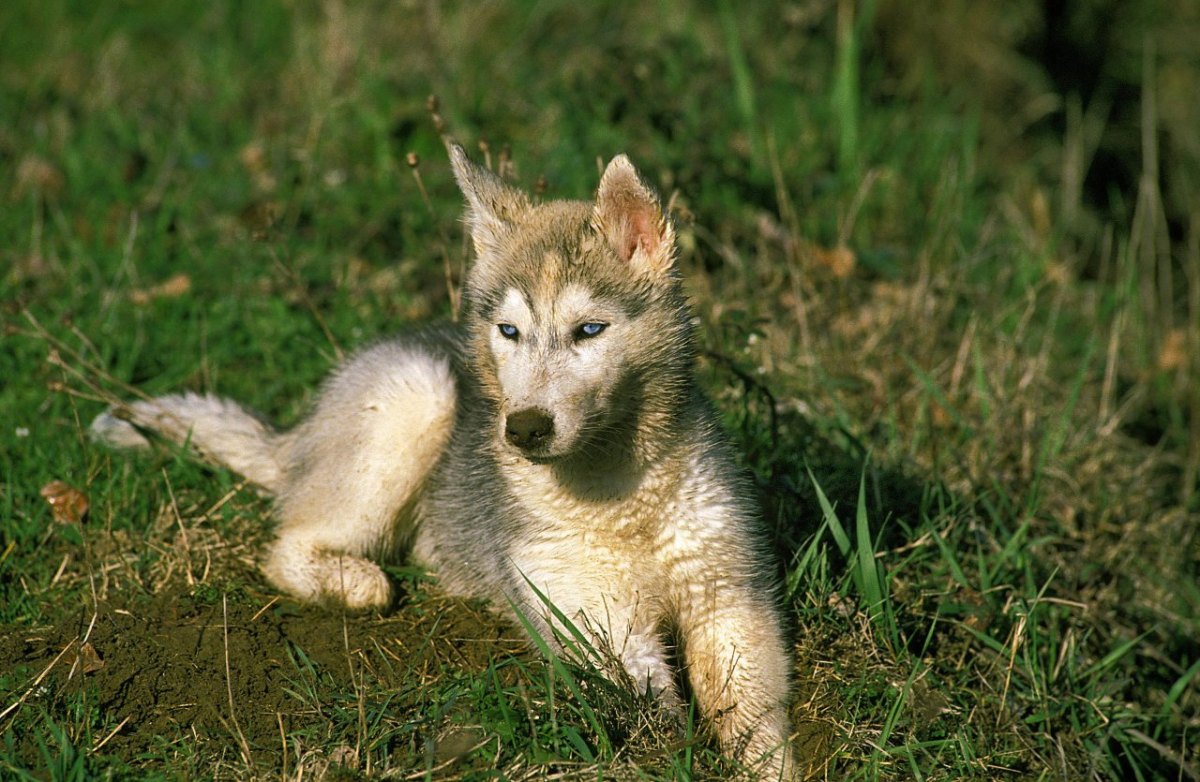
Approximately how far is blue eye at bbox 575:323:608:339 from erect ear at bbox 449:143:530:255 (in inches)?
20.1

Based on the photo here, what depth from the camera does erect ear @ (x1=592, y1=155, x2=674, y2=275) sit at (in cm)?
361

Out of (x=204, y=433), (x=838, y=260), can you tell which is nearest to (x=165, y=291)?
(x=204, y=433)

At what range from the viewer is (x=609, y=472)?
3.74 m

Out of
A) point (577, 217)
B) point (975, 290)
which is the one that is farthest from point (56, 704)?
point (975, 290)

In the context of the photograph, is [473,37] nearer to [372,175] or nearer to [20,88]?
[372,175]

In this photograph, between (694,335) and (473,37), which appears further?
(473,37)

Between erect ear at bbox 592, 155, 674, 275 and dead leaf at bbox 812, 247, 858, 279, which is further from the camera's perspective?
dead leaf at bbox 812, 247, 858, 279

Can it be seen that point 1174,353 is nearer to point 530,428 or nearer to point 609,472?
point 609,472

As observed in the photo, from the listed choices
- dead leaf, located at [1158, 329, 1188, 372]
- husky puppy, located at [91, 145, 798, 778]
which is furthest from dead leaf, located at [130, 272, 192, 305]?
dead leaf, located at [1158, 329, 1188, 372]

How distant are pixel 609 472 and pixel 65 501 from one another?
7.39ft

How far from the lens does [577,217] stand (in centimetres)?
377

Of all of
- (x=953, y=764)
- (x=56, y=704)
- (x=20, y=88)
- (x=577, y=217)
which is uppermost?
(x=577, y=217)

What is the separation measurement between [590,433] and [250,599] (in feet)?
5.05

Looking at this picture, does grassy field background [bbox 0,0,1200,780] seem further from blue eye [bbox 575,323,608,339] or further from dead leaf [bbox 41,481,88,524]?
blue eye [bbox 575,323,608,339]
